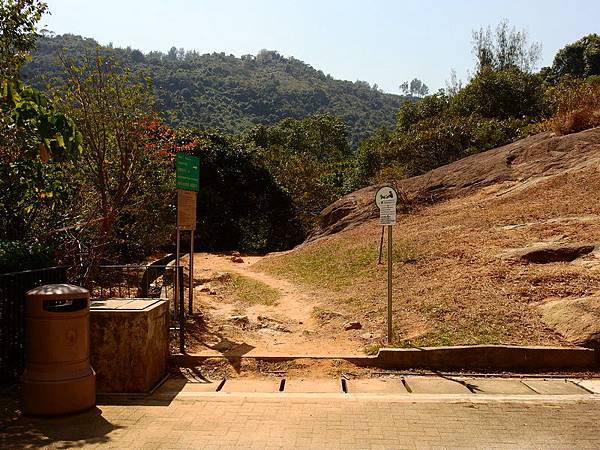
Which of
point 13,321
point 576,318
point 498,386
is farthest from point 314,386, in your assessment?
point 576,318

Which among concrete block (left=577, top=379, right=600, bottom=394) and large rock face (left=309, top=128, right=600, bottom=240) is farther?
large rock face (left=309, top=128, right=600, bottom=240)

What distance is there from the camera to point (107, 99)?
10195 millimetres

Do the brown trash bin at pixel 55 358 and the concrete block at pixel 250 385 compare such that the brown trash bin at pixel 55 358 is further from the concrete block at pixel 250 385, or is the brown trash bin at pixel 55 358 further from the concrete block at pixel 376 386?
the concrete block at pixel 376 386

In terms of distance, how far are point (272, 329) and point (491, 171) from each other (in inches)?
566

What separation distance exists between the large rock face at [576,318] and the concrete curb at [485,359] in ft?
0.70

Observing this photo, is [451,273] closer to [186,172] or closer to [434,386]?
[434,386]

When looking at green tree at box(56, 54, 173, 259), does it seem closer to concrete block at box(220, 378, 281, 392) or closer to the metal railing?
the metal railing

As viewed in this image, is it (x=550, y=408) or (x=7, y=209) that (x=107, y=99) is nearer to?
(x=7, y=209)

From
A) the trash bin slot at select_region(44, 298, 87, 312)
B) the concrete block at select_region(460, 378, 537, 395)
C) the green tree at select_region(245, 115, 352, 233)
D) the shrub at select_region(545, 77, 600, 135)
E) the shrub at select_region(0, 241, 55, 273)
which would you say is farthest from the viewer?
the green tree at select_region(245, 115, 352, 233)

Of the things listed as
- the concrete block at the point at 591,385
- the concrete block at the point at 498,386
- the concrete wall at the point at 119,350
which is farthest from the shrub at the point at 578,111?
the concrete wall at the point at 119,350

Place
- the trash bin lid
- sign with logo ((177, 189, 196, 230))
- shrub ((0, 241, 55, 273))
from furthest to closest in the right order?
sign with logo ((177, 189, 196, 230)) < shrub ((0, 241, 55, 273)) < the trash bin lid

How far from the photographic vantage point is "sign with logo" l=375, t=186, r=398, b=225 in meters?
7.80

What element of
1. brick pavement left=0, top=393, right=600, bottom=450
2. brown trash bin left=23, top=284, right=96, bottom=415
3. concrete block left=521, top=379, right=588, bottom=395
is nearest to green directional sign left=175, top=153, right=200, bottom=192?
brown trash bin left=23, top=284, right=96, bottom=415

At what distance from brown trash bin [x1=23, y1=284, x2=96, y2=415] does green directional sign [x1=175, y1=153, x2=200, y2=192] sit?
3402 millimetres
